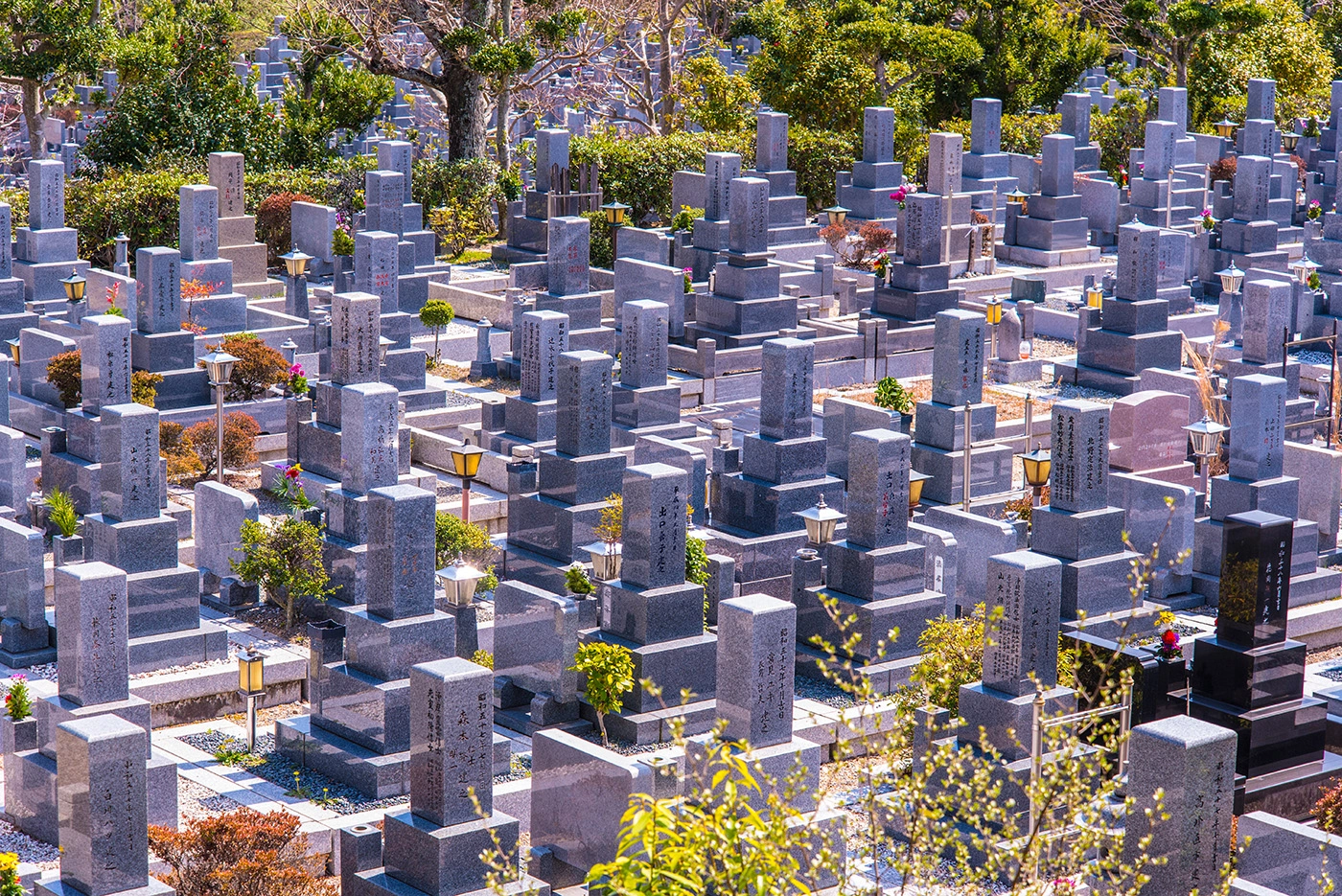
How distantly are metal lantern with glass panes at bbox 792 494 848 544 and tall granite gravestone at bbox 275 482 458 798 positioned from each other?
11.7 feet

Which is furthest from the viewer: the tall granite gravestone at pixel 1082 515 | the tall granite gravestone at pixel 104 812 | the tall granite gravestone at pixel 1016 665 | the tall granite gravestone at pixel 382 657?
the tall granite gravestone at pixel 1082 515

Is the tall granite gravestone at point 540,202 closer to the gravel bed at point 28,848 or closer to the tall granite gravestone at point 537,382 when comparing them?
the tall granite gravestone at point 537,382

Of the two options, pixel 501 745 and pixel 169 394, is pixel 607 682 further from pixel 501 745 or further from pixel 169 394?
pixel 169 394

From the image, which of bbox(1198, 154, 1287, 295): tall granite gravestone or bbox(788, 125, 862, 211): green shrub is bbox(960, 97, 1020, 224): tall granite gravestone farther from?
bbox(1198, 154, 1287, 295): tall granite gravestone

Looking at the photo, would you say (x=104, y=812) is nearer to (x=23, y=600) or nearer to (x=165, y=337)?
(x=23, y=600)

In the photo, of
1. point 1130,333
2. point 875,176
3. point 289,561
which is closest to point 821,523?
point 289,561

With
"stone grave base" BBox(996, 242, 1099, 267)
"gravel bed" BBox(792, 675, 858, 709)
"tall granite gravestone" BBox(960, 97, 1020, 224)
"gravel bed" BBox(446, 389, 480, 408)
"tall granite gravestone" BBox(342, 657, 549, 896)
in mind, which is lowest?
"gravel bed" BBox(792, 675, 858, 709)

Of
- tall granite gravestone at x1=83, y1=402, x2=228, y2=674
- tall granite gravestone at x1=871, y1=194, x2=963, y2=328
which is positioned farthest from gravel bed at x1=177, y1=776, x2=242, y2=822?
tall granite gravestone at x1=871, y1=194, x2=963, y2=328

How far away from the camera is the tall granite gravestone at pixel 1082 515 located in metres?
16.5

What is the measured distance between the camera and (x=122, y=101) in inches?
1280

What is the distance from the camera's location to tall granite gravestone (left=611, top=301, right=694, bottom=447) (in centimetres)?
2075

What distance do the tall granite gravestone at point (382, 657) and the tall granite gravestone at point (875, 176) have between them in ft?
64.4

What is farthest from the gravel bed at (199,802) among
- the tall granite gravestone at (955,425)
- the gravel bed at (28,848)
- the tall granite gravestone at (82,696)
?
the tall granite gravestone at (955,425)

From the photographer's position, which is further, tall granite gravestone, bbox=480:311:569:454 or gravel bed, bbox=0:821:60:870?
tall granite gravestone, bbox=480:311:569:454
